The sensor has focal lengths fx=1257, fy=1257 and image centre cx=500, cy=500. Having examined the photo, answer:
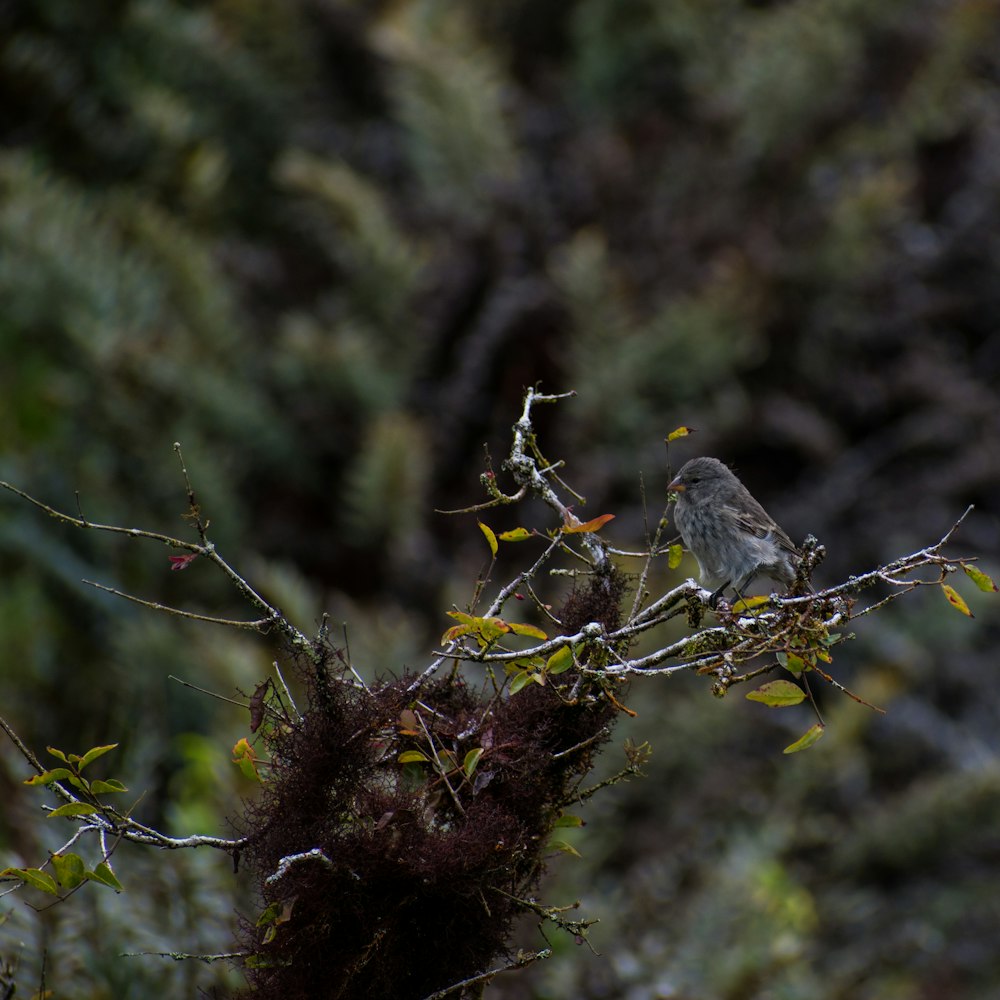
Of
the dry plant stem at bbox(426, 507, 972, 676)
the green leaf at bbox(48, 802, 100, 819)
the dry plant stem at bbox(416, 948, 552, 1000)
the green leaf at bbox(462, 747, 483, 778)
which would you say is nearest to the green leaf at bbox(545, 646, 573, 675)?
the dry plant stem at bbox(426, 507, 972, 676)

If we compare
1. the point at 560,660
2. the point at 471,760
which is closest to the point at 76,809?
the point at 471,760

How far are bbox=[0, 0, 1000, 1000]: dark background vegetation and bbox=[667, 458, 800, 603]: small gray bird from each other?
2.00 m

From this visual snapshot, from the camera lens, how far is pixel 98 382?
212 inches

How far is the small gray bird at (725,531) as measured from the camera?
2369 mm

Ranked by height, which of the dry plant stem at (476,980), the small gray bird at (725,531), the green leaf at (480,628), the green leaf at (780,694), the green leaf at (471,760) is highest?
the small gray bird at (725,531)

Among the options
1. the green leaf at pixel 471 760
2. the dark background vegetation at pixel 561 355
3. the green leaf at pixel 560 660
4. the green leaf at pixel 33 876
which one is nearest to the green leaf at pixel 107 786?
the green leaf at pixel 33 876

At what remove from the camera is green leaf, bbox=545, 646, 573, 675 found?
161 cm

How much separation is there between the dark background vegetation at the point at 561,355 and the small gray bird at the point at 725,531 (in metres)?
2.00

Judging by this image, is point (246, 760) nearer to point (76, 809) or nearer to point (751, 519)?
point (76, 809)

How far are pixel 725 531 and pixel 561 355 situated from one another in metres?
3.38

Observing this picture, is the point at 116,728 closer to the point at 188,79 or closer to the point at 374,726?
the point at 374,726

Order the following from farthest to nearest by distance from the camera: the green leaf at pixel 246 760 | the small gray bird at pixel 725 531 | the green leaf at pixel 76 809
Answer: the small gray bird at pixel 725 531 → the green leaf at pixel 246 760 → the green leaf at pixel 76 809

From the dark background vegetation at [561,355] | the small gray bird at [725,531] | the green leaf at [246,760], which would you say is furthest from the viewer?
the dark background vegetation at [561,355]

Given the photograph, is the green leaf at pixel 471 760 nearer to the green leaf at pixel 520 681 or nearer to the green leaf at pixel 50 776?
the green leaf at pixel 520 681
